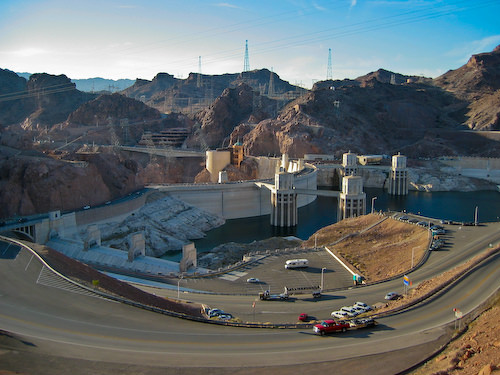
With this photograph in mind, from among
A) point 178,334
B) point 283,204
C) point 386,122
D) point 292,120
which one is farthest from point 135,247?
point 386,122

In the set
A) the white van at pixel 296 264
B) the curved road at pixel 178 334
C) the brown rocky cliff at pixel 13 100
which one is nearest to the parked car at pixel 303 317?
the curved road at pixel 178 334

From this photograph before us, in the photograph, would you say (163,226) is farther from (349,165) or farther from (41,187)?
(349,165)

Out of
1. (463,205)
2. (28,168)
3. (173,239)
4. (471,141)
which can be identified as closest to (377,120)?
(471,141)

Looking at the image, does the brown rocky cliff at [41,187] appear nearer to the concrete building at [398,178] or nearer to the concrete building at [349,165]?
the concrete building at [349,165]

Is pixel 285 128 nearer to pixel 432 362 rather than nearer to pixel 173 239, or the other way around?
pixel 173 239

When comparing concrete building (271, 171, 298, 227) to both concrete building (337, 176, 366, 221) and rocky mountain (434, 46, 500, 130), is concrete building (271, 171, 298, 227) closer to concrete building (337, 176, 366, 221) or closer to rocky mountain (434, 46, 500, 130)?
concrete building (337, 176, 366, 221)
